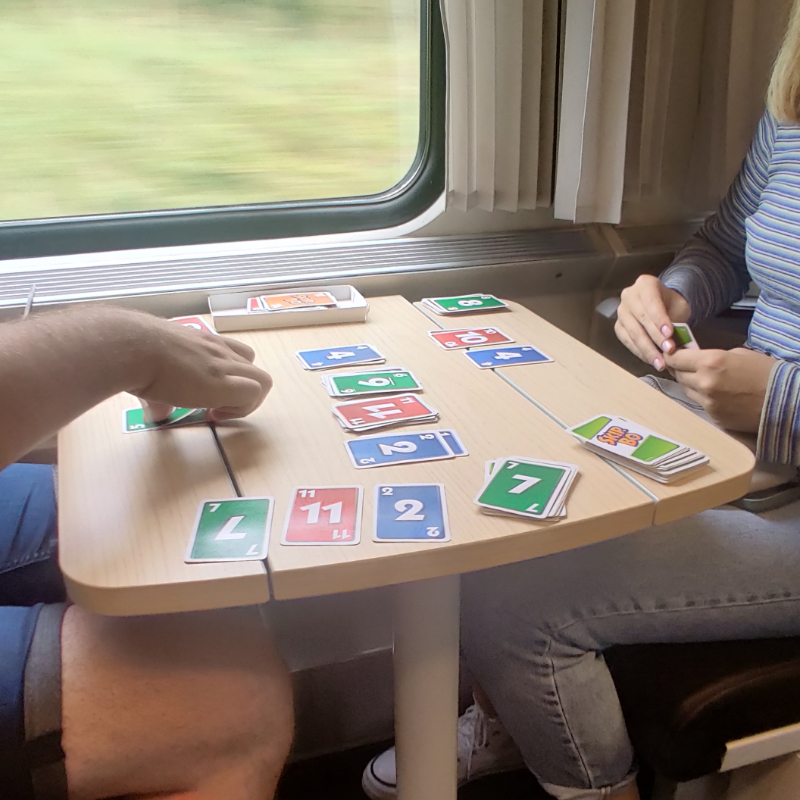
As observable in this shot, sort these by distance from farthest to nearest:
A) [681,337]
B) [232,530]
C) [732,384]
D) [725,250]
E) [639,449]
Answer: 1. [725,250]
2. [681,337]
3. [732,384]
4. [639,449]
5. [232,530]

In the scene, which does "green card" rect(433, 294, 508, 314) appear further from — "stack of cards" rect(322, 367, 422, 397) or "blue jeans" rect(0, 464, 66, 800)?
"blue jeans" rect(0, 464, 66, 800)

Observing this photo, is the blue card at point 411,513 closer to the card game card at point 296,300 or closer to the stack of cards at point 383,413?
the stack of cards at point 383,413

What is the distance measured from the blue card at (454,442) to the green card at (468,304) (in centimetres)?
45

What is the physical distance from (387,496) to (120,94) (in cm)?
106

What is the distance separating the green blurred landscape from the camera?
4.42 ft

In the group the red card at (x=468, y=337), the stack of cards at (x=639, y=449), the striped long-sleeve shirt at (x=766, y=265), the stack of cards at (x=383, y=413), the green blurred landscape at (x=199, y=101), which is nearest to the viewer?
the stack of cards at (x=639, y=449)

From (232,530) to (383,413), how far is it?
263 mm


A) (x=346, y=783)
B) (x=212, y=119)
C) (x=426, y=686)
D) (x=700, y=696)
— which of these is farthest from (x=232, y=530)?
(x=212, y=119)

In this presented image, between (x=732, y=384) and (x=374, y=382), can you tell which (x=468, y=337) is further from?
(x=732, y=384)

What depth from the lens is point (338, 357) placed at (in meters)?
1.05

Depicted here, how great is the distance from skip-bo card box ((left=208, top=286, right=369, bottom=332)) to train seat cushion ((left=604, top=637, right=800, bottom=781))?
635 mm

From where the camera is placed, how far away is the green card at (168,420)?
87cm

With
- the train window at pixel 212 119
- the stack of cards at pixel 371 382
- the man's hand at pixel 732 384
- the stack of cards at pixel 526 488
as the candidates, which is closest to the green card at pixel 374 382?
the stack of cards at pixel 371 382

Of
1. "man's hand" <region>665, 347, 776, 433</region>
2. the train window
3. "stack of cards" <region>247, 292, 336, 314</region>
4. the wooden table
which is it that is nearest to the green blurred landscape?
the train window
